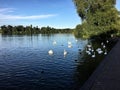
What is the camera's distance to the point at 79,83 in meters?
16.5

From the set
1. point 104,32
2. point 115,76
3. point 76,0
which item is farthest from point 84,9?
point 115,76

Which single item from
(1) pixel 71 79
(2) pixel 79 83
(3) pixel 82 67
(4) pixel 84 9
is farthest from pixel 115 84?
(4) pixel 84 9

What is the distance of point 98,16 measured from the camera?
58.7 m

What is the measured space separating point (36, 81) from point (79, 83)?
327 cm

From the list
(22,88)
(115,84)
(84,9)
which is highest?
(84,9)

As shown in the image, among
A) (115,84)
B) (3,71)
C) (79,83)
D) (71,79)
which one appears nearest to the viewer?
(115,84)

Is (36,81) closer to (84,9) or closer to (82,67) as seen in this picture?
(82,67)

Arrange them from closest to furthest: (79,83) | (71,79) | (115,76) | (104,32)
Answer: (115,76) < (79,83) < (71,79) < (104,32)

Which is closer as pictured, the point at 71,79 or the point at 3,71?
the point at 71,79

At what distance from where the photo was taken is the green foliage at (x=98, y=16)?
59188mm

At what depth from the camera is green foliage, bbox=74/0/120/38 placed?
5919 cm

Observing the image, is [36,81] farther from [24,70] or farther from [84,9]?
[84,9]

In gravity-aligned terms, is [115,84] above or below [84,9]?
below

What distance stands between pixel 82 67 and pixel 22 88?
8.61 metres
